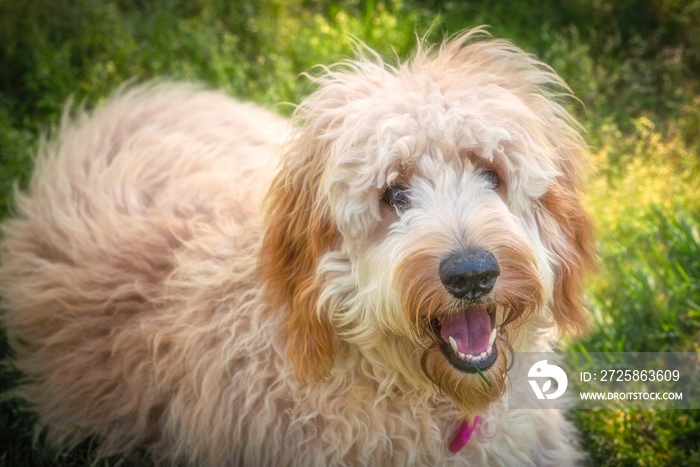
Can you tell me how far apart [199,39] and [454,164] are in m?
3.71

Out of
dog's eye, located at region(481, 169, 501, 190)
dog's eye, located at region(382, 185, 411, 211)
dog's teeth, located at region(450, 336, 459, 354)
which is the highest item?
dog's eye, located at region(481, 169, 501, 190)

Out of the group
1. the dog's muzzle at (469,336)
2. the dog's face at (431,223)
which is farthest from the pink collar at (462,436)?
the dog's muzzle at (469,336)

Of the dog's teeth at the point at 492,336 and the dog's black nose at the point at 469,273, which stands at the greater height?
the dog's black nose at the point at 469,273

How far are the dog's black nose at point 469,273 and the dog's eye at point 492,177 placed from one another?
0.35 m

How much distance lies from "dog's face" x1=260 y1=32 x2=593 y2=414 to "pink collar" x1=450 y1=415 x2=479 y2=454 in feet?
0.80

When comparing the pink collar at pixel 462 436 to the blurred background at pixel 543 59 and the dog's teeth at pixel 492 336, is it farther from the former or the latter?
the blurred background at pixel 543 59

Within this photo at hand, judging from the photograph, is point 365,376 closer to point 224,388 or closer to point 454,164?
point 224,388

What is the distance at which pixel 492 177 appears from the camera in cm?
236

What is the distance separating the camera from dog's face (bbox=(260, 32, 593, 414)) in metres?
2.16

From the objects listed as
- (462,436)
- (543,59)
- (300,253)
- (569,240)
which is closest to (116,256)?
(300,253)

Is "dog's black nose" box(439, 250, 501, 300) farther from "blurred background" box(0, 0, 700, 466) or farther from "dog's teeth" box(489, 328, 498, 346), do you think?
"blurred background" box(0, 0, 700, 466)

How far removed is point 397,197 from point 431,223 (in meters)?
0.18

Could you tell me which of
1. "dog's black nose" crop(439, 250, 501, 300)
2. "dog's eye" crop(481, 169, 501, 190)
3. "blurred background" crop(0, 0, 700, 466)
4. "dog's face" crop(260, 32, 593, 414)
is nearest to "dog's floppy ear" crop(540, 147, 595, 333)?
"dog's face" crop(260, 32, 593, 414)

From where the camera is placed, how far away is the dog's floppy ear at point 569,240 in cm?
244
